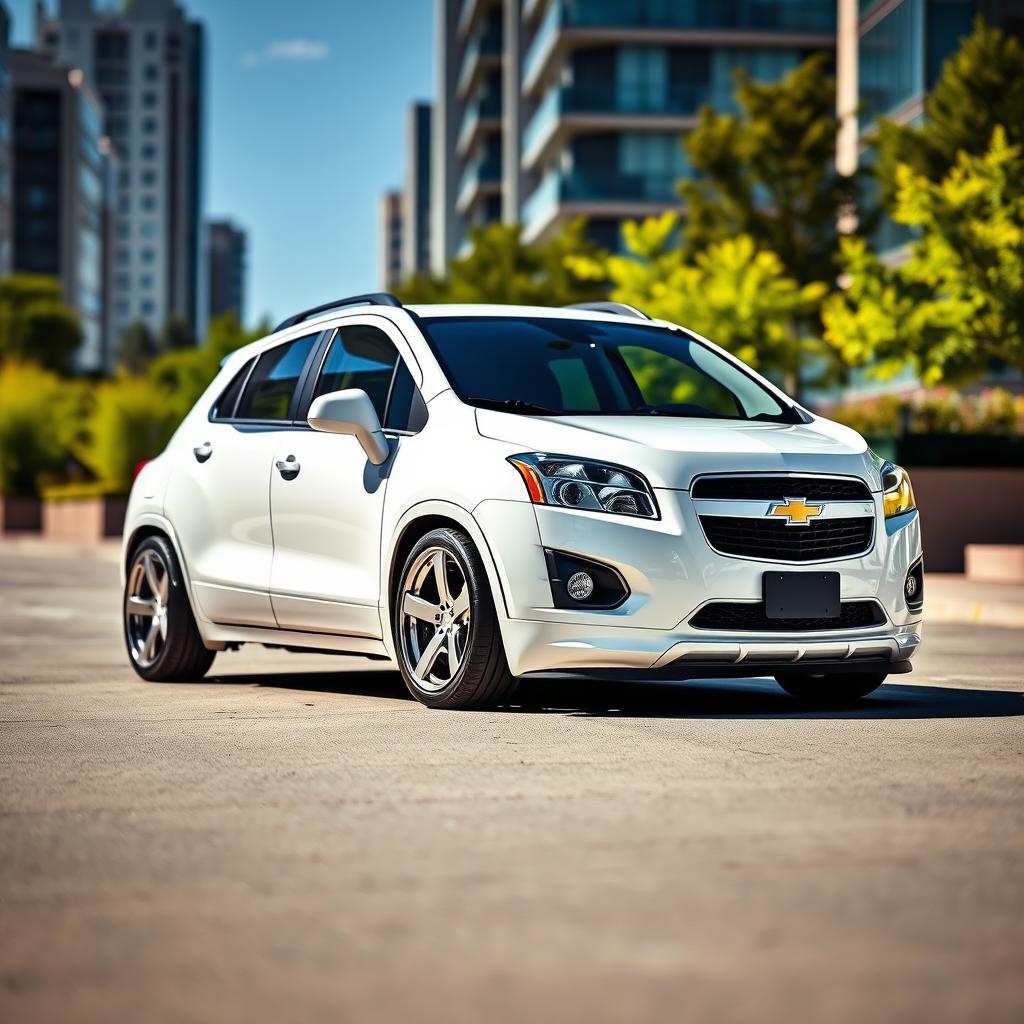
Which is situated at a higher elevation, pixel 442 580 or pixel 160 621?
pixel 442 580

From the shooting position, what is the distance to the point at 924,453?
27.5 meters

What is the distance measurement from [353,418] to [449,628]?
1061mm

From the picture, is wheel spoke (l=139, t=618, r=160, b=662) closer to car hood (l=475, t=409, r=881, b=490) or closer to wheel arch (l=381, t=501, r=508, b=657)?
wheel arch (l=381, t=501, r=508, b=657)

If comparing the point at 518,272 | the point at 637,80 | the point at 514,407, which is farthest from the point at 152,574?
the point at 637,80

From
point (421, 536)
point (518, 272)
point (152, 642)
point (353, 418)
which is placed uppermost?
point (518, 272)

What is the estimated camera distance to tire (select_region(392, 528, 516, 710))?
25.8ft

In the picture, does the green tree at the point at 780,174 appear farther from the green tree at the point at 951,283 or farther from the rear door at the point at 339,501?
the rear door at the point at 339,501

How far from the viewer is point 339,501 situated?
884cm

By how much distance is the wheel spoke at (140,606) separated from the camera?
33.8 ft

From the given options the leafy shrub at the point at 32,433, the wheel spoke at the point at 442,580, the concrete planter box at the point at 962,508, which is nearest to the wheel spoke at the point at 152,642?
the wheel spoke at the point at 442,580

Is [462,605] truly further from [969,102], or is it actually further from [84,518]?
[84,518]

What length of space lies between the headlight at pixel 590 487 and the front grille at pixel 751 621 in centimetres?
45

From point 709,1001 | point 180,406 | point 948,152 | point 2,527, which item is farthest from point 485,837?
point 2,527

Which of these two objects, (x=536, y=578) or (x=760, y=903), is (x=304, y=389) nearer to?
(x=536, y=578)
